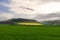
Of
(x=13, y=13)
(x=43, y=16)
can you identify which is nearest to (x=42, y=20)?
(x=43, y=16)

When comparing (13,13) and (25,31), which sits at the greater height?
(13,13)

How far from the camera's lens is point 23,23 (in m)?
2.40

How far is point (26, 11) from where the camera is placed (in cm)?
240

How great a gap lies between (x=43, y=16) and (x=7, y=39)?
0.56 m

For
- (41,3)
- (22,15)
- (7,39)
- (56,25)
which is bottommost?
(7,39)

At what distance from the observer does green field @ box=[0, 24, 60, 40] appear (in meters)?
2.30

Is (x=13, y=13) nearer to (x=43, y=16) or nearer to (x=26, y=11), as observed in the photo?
(x=26, y=11)

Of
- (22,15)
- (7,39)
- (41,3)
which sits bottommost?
(7,39)

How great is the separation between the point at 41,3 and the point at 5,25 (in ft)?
1.85

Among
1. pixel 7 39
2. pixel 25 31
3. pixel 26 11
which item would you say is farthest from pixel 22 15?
pixel 7 39

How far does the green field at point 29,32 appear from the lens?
2297mm

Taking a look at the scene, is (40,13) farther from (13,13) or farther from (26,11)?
(13,13)

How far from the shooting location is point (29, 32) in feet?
7.66

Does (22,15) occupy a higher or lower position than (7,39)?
higher
